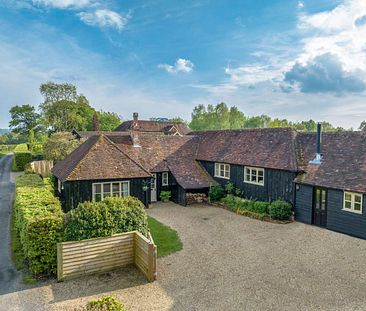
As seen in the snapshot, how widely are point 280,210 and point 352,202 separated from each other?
155 inches

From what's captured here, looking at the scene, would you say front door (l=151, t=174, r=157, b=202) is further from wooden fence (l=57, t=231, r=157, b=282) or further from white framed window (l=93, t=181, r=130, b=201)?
wooden fence (l=57, t=231, r=157, b=282)

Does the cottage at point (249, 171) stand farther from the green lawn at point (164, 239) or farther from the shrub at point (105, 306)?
the shrub at point (105, 306)

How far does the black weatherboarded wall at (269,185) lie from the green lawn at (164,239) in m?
7.51

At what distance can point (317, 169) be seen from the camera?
17672 mm

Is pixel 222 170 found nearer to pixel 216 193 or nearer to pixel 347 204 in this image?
pixel 216 193

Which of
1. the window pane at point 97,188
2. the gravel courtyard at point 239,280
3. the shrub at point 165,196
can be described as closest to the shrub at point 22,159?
the shrub at point 165,196

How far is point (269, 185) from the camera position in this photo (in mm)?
19656

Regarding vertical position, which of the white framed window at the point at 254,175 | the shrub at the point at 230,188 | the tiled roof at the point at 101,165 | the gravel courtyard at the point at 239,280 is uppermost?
the tiled roof at the point at 101,165

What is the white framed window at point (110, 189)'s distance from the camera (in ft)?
61.0

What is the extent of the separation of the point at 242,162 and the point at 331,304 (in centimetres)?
1321

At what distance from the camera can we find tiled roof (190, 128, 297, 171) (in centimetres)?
1953

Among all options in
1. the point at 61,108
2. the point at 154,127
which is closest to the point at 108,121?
the point at 61,108

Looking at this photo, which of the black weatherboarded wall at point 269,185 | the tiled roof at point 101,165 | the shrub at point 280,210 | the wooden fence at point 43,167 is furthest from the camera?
the wooden fence at point 43,167

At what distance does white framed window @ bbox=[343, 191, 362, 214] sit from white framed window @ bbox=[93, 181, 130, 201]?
13.1m
